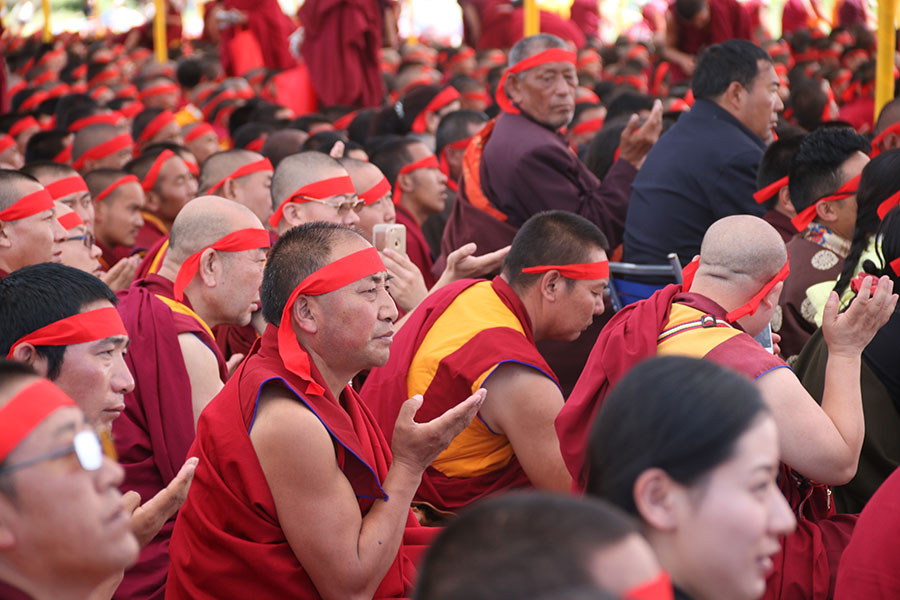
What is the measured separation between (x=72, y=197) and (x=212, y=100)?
5600 mm

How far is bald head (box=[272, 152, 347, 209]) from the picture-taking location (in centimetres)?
434

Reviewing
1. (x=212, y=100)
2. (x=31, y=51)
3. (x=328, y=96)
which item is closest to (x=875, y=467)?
(x=328, y=96)

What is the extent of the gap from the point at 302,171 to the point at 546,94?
127cm

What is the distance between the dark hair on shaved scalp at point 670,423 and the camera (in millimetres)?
1538

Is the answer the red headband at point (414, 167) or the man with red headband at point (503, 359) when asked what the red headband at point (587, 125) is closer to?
the red headband at point (414, 167)

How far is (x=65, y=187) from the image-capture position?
4645mm

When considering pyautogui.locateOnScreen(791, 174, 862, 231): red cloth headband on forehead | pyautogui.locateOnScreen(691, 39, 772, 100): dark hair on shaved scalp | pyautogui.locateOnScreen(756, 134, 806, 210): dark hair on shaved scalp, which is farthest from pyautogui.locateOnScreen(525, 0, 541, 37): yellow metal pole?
pyautogui.locateOnScreen(791, 174, 862, 231): red cloth headband on forehead

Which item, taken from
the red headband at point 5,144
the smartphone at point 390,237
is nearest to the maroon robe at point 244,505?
the smartphone at point 390,237

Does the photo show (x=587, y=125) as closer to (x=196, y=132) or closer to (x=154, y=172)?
(x=196, y=132)

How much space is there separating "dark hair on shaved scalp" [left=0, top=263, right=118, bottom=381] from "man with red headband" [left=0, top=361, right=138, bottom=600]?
86cm

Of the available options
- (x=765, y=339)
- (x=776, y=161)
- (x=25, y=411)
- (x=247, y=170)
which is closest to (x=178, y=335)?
(x=25, y=411)

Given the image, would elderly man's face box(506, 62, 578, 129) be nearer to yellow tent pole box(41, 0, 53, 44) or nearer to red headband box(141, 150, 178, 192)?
red headband box(141, 150, 178, 192)

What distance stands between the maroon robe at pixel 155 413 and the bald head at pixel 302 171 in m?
1.29

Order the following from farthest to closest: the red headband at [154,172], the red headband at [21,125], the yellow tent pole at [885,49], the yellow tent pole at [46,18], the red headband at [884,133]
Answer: the yellow tent pole at [46,18]
the red headband at [21,125]
the red headband at [154,172]
the yellow tent pole at [885,49]
the red headband at [884,133]
